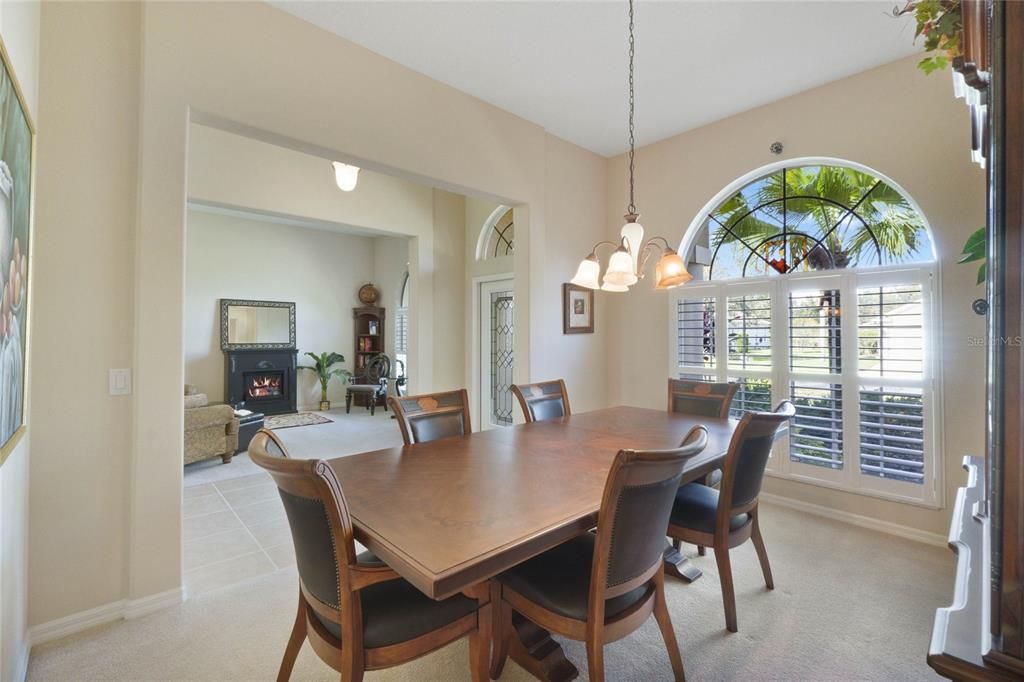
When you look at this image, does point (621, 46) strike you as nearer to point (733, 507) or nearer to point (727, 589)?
point (733, 507)

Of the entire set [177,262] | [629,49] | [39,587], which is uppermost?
[629,49]

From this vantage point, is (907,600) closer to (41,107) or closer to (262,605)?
(262,605)

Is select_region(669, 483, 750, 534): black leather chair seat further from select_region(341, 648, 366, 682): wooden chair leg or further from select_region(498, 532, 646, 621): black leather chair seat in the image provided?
select_region(341, 648, 366, 682): wooden chair leg

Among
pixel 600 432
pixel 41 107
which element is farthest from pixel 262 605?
pixel 41 107

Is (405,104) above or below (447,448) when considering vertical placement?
above

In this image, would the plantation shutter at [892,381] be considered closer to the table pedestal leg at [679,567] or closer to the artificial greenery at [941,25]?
the table pedestal leg at [679,567]

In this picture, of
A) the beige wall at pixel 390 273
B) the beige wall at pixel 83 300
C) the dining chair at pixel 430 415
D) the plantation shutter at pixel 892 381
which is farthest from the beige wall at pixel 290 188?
the plantation shutter at pixel 892 381

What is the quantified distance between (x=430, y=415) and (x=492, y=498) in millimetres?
1025

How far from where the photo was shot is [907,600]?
7.25ft

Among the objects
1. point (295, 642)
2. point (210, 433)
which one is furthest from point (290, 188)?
point (295, 642)

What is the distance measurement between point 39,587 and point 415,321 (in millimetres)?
3935

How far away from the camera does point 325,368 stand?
8289 millimetres

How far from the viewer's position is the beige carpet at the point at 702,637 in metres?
1.76

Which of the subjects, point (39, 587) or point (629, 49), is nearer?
point (39, 587)
